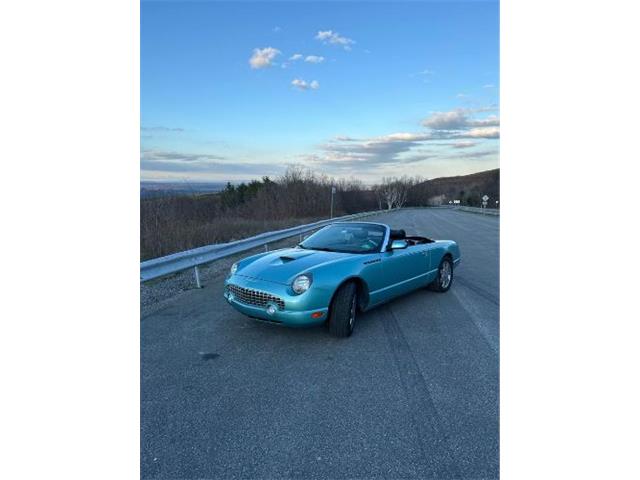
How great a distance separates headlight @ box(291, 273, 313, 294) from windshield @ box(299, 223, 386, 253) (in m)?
1.09

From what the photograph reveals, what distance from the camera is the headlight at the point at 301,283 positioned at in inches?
152

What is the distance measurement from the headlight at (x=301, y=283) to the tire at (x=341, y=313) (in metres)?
0.38

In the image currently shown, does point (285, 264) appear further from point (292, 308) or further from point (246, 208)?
point (246, 208)

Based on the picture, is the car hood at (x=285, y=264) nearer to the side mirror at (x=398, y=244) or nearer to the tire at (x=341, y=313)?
the tire at (x=341, y=313)

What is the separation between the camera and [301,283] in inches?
153

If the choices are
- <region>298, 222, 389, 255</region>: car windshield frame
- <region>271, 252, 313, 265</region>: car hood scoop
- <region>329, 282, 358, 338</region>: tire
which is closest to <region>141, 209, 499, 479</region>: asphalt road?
<region>329, 282, 358, 338</region>: tire

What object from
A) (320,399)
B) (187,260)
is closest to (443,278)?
(320,399)

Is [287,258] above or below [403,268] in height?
above

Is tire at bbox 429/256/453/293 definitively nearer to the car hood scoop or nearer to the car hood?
the car hood

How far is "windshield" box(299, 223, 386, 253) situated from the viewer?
16.4 feet

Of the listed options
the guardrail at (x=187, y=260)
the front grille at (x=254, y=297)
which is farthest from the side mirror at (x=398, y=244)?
the guardrail at (x=187, y=260)

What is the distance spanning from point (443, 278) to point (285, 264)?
125 inches

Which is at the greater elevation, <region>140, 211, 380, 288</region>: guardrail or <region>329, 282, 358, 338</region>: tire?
<region>140, 211, 380, 288</region>: guardrail
